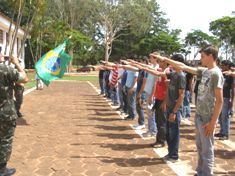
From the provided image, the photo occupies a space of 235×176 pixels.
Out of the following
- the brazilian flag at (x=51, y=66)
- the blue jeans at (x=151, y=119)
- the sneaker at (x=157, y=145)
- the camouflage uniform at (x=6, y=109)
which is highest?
the brazilian flag at (x=51, y=66)

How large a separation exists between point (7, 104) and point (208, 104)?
2757 millimetres

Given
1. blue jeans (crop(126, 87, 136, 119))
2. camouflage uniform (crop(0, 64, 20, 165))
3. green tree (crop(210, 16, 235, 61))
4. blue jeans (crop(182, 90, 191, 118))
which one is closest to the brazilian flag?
blue jeans (crop(126, 87, 136, 119))

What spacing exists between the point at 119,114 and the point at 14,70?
24.6 feet

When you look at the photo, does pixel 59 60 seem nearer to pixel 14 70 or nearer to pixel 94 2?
pixel 14 70

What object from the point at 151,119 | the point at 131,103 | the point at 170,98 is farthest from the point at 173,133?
the point at 131,103

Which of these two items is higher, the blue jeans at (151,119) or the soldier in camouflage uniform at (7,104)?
the soldier in camouflage uniform at (7,104)

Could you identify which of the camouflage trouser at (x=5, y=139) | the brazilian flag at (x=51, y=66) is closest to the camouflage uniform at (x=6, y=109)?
the camouflage trouser at (x=5, y=139)

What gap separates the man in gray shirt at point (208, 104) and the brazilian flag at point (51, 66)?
567cm

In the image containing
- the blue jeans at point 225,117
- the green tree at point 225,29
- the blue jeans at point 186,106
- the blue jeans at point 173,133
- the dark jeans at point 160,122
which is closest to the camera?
the blue jeans at point 173,133

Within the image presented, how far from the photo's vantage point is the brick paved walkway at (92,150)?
20.2 feet

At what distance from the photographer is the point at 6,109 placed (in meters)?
5.49

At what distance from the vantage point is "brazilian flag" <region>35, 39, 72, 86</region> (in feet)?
34.2

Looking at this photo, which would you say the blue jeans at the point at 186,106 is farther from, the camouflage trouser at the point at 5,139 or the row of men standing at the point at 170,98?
the camouflage trouser at the point at 5,139

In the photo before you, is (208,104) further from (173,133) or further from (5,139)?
(5,139)
